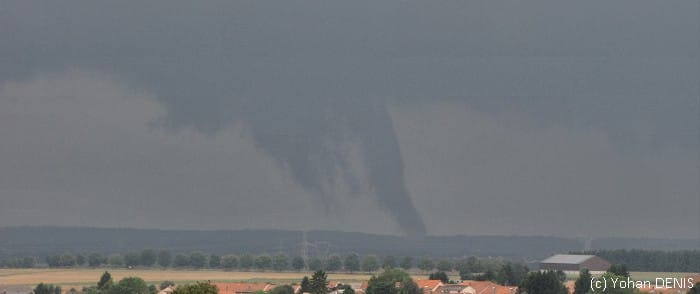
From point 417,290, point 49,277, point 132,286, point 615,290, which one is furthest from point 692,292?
Result: point 49,277

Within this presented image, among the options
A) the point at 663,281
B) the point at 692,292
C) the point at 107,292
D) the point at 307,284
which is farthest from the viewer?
the point at 663,281

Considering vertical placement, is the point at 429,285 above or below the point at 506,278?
below

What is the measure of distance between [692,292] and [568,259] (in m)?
99.6

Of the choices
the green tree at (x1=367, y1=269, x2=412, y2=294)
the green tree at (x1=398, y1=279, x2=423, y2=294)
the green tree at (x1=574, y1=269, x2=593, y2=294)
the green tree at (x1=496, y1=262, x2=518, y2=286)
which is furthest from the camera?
the green tree at (x1=496, y1=262, x2=518, y2=286)

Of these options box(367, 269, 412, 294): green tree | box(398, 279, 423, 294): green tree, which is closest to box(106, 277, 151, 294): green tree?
box(367, 269, 412, 294): green tree

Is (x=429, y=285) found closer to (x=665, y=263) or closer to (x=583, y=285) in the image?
(x=583, y=285)

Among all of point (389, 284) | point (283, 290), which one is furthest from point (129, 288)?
point (389, 284)

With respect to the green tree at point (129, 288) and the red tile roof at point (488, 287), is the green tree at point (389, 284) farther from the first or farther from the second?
the green tree at point (129, 288)

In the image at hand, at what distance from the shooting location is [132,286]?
110562 millimetres

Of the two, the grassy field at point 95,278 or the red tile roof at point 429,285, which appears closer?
the red tile roof at point 429,285

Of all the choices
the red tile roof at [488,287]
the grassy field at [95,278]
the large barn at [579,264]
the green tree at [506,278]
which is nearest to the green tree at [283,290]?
the red tile roof at [488,287]

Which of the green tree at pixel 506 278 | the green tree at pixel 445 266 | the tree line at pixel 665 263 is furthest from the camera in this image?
the green tree at pixel 445 266

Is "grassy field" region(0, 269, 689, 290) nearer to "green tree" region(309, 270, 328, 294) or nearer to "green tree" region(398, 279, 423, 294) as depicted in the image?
"green tree" region(398, 279, 423, 294)

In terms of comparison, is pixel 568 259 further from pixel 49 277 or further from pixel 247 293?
pixel 247 293
